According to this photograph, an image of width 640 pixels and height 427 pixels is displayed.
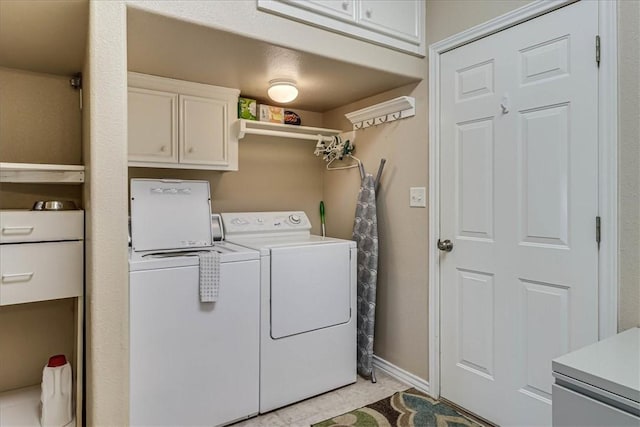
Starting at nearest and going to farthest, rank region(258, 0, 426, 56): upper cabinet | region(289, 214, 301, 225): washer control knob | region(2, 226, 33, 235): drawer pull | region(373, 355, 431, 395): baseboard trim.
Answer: region(2, 226, 33, 235): drawer pull, region(258, 0, 426, 56): upper cabinet, region(373, 355, 431, 395): baseboard trim, region(289, 214, 301, 225): washer control knob

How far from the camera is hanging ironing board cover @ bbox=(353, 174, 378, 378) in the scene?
8.59ft

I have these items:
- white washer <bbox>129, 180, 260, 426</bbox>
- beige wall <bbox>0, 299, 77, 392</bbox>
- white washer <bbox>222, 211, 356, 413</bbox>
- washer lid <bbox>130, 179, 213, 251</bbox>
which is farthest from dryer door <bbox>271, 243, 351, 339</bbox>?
beige wall <bbox>0, 299, 77, 392</bbox>

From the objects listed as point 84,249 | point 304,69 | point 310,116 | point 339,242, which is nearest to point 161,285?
point 84,249

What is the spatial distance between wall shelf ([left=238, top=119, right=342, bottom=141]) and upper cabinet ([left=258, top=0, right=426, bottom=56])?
89 centimetres

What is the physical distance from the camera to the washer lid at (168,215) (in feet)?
7.03

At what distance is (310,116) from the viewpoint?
131 inches

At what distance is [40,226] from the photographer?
171cm

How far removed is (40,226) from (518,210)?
7.46 ft

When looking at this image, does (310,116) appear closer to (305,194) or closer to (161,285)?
(305,194)

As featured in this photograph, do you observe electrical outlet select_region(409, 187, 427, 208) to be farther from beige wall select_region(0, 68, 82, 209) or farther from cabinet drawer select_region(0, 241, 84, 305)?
beige wall select_region(0, 68, 82, 209)

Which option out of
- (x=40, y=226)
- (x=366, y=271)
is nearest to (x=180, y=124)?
(x=40, y=226)

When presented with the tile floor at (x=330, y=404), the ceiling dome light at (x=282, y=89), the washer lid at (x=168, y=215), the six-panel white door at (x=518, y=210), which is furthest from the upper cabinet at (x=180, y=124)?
the tile floor at (x=330, y=404)

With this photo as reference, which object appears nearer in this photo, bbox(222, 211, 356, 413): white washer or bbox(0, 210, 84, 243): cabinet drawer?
bbox(0, 210, 84, 243): cabinet drawer

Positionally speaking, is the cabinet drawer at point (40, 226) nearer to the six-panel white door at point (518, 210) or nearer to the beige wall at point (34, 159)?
the beige wall at point (34, 159)
